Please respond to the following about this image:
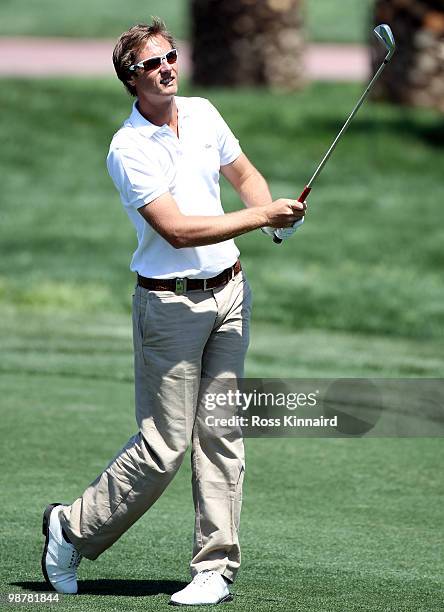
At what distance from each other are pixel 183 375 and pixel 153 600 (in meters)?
0.78

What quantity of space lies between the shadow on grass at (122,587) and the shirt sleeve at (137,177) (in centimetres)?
137

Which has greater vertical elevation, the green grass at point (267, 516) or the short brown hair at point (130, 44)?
the short brown hair at point (130, 44)

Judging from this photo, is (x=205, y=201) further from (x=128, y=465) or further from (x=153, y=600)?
(x=153, y=600)

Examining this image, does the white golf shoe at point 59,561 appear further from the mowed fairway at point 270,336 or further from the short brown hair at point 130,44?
the short brown hair at point 130,44

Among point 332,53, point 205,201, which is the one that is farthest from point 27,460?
point 332,53

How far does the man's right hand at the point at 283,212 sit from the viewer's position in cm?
529

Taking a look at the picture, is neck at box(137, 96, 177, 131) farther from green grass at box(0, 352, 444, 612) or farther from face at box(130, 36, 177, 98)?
green grass at box(0, 352, 444, 612)

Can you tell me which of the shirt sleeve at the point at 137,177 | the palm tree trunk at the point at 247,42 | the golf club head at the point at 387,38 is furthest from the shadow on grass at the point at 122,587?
the palm tree trunk at the point at 247,42

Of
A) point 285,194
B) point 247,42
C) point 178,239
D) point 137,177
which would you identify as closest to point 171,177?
point 137,177

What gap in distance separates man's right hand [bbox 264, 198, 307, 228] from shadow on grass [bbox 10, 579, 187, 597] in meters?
1.37

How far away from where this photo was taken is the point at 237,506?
18.1ft

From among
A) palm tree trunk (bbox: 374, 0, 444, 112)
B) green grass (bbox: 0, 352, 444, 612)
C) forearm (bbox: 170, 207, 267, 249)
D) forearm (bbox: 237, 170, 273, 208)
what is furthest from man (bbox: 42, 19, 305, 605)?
palm tree trunk (bbox: 374, 0, 444, 112)

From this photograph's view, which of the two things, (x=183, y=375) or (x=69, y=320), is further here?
(x=69, y=320)

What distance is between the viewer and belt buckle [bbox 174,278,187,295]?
532 centimetres
